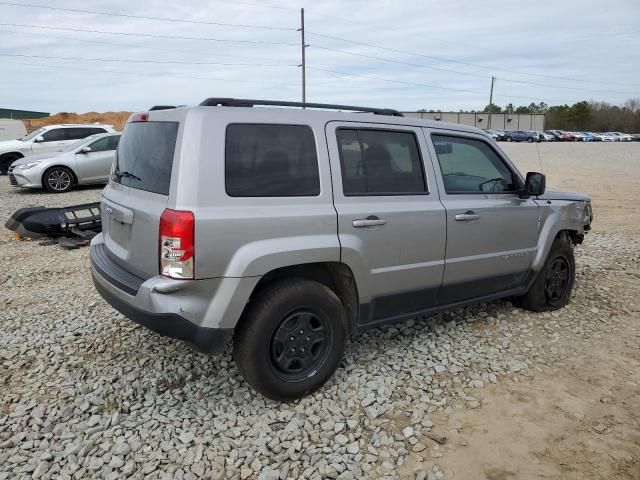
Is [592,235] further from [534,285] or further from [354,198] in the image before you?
[354,198]

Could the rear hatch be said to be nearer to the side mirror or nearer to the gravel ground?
the gravel ground

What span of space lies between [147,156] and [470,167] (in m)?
2.63

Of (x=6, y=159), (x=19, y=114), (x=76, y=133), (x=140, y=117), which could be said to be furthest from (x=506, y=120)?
(x=140, y=117)

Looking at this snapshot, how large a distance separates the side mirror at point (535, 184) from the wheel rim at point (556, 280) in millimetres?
941

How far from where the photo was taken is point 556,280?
5.05m

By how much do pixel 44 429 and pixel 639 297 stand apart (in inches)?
227

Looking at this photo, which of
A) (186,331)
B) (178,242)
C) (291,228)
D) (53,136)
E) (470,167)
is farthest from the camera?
(53,136)

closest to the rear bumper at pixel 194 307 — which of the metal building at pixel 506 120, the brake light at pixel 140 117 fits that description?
the brake light at pixel 140 117

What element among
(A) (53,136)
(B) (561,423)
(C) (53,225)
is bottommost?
(B) (561,423)

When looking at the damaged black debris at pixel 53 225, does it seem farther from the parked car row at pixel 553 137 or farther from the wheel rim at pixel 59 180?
the parked car row at pixel 553 137

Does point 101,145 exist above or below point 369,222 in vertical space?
above

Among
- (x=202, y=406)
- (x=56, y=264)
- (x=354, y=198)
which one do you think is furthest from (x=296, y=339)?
(x=56, y=264)

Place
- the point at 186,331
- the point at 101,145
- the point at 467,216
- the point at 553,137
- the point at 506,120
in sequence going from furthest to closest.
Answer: the point at 506,120
the point at 553,137
the point at 101,145
the point at 467,216
the point at 186,331

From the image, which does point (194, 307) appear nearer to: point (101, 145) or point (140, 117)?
point (140, 117)
